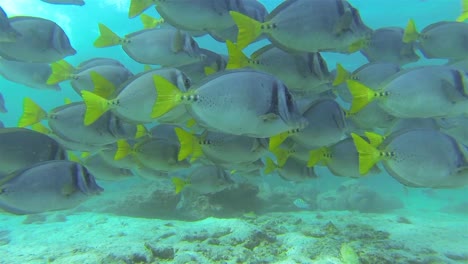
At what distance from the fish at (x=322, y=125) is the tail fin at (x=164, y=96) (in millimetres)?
1566

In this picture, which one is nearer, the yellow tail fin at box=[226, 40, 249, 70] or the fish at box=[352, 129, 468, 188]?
the fish at box=[352, 129, 468, 188]

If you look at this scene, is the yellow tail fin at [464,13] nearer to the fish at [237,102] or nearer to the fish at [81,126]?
the fish at [237,102]

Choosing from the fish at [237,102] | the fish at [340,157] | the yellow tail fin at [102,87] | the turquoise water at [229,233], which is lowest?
the turquoise water at [229,233]

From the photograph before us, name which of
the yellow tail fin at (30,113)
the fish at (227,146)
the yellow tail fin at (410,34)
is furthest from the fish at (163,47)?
the yellow tail fin at (410,34)

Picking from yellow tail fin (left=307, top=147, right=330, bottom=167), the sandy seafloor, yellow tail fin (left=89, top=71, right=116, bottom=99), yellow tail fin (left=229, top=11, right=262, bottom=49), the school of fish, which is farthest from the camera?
yellow tail fin (left=307, top=147, right=330, bottom=167)

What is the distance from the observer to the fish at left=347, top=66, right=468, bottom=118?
3297 mm

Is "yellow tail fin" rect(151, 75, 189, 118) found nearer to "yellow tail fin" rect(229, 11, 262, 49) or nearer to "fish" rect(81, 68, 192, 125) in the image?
"fish" rect(81, 68, 192, 125)

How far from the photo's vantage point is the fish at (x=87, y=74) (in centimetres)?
432

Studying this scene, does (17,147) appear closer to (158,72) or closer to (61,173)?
(61,173)

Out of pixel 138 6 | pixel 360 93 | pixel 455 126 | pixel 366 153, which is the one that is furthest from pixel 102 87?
pixel 455 126

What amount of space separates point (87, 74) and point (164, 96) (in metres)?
2.16

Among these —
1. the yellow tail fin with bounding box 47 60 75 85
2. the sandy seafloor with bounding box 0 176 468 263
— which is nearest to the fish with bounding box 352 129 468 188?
the sandy seafloor with bounding box 0 176 468 263

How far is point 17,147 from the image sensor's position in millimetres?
3236

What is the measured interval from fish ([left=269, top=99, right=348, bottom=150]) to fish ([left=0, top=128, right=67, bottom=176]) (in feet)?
8.46
